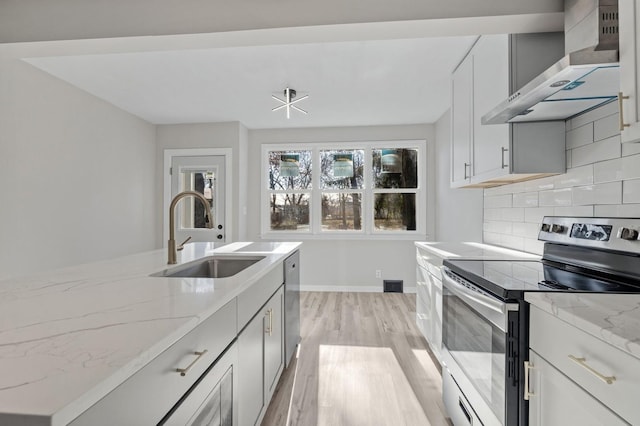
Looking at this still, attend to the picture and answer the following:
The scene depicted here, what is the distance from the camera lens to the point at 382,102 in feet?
12.0

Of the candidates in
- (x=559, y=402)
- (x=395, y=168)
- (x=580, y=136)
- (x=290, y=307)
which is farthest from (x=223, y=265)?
(x=395, y=168)

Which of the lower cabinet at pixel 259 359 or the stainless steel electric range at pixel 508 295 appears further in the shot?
the lower cabinet at pixel 259 359

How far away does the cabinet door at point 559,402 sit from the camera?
2.65ft

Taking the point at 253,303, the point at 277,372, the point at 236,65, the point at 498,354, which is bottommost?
the point at 277,372

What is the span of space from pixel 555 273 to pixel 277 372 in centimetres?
165

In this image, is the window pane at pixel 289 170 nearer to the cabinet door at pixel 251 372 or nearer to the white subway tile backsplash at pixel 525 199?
the white subway tile backsplash at pixel 525 199

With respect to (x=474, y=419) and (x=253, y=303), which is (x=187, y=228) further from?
(x=474, y=419)

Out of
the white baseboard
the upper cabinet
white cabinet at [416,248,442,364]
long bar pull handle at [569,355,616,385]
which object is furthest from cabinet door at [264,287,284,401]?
the white baseboard

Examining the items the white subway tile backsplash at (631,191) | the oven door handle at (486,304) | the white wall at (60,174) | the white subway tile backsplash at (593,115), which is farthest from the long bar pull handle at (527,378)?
the white wall at (60,174)

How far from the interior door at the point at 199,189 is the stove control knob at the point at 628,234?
13.4 ft

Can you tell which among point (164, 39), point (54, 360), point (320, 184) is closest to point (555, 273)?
point (54, 360)

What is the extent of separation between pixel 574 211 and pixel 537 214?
31 centimetres

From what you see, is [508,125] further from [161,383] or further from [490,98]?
[161,383]

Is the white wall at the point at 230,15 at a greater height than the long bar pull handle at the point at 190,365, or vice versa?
the white wall at the point at 230,15
